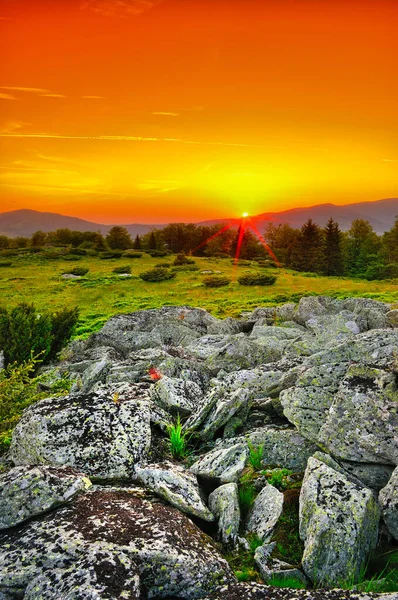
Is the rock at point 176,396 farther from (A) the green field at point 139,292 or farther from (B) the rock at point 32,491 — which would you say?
(A) the green field at point 139,292

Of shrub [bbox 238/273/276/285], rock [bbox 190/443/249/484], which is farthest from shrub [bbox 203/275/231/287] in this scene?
rock [bbox 190/443/249/484]

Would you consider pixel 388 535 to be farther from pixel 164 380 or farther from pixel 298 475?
pixel 164 380

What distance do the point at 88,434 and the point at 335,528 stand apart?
4205 mm

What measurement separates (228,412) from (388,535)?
359 cm

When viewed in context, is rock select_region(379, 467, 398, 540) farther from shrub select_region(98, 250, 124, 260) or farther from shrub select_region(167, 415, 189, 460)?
shrub select_region(98, 250, 124, 260)

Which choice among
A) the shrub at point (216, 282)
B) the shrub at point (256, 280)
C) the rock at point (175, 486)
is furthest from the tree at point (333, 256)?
the rock at point (175, 486)

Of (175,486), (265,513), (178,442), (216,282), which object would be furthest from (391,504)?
(216,282)

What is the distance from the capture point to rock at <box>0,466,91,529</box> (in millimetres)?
6027

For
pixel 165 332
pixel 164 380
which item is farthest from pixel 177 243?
pixel 164 380

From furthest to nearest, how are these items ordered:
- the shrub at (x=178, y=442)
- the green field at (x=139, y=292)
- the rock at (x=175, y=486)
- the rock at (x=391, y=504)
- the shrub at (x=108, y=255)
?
the shrub at (x=108, y=255)
the green field at (x=139, y=292)
the shrub at (x=178, y=442)
the rock at (x=175, y=486)
the rock at (x=391, y=504)

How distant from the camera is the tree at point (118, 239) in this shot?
5128 inches

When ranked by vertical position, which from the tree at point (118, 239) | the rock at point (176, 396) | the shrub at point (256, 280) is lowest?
the rock at point (176, 396)

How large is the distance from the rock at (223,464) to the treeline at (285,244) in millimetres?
88803

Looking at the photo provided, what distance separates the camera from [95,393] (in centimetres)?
916
